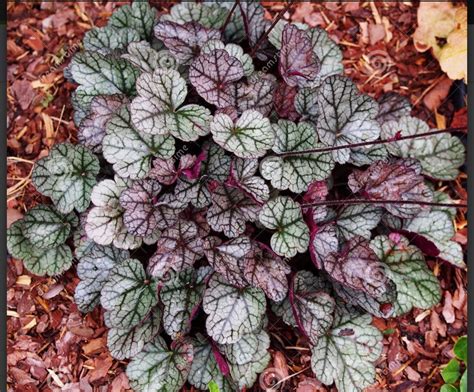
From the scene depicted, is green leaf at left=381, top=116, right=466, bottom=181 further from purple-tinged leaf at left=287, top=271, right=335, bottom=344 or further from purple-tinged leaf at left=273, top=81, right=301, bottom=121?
purple-tinged leaf at left=287, top=271, right=335, bottom=344

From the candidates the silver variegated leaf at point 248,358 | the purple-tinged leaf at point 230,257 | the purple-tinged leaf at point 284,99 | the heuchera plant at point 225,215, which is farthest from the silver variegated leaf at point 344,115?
the silver variegated leaf at point 248,358

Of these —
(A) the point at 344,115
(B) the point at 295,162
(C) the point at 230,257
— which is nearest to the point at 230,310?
(C) the point at 230,257

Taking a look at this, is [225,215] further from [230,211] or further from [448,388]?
[448,388]

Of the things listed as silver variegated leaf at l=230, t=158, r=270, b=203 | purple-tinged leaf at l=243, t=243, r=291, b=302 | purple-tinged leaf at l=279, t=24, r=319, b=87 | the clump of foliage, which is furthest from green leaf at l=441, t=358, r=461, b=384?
purple-tinged leaf at l=279, t=24, r=319, b=87

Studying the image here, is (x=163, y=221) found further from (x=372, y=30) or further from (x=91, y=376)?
(x=372, y=30)

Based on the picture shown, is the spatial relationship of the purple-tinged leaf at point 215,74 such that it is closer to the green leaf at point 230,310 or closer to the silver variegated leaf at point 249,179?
the silver variegated leaf at point 249,179

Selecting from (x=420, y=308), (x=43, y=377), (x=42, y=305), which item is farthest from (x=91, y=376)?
(x=420, y=308)
